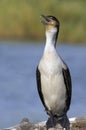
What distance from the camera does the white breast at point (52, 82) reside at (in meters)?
8.46

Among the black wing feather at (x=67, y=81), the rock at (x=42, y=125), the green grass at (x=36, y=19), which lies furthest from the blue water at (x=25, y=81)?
the black wing feather at (x=67, y=81)

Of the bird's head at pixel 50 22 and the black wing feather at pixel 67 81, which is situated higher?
the bird's head at pixel 50 22

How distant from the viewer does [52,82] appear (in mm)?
8562

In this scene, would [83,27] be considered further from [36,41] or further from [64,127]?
[64,127]

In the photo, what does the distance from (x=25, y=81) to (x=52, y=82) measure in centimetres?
1242

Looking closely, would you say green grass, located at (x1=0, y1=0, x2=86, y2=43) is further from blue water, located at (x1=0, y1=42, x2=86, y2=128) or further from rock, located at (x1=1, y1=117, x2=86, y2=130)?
rock, located at (x1=1, y1=117, x2=86, y2=130)

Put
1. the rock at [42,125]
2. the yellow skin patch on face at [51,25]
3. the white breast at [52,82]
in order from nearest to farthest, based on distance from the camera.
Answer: the white breast at [52,82]
the yellow skin patch on face at [51,25]
the rock at [42,125]

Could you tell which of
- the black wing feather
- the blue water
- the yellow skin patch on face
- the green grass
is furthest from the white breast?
the green grass

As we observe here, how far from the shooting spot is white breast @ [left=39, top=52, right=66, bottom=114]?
333 inches

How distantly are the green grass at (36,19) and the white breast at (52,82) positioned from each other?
18853 millimetres

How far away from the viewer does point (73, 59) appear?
85.3ft

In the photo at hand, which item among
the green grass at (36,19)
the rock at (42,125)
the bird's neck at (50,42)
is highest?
the bird's neck at (50,42)

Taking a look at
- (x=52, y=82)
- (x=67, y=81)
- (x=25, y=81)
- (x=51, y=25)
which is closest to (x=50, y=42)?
(x=51, y=25)

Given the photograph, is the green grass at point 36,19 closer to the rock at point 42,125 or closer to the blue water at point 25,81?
the blue water at point 25,81
